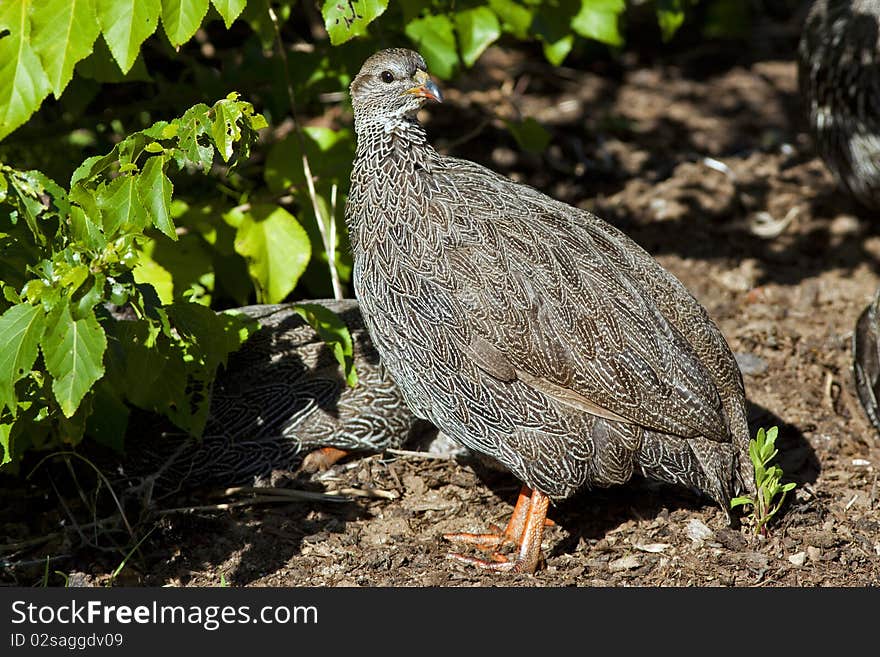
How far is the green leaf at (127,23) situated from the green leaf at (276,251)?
1.54 meters

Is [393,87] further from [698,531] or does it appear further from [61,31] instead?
[698,531]

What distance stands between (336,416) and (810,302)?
2.83m

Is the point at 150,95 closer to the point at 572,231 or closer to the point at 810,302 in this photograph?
the point at 572,231

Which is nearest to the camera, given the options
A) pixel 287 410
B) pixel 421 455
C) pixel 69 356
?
pixel 69 356

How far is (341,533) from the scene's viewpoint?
461 centimetres

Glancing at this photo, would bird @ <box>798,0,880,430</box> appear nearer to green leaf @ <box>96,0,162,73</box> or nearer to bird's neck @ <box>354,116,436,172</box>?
bird's neck @ <box>354,116,436,172</box>

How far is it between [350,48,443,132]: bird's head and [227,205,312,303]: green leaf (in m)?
1.00

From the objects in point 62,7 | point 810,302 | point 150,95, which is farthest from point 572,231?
point 150,95

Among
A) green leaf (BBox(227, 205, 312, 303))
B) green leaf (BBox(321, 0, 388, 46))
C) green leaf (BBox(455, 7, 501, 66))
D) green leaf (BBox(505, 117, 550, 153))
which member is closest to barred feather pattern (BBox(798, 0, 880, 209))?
green leaf (BBox(505, 117, 550, 153))

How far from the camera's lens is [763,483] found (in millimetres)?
4297

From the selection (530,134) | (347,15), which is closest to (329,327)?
(347,15)

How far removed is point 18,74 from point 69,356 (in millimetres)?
1128

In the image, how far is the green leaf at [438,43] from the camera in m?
5.41

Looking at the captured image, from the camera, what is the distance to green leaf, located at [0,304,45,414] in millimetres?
3199
